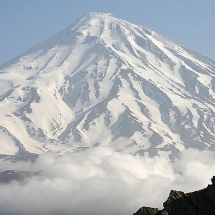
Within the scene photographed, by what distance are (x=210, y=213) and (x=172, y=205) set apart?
178 cm

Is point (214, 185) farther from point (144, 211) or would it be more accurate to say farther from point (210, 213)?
point (144, 211)

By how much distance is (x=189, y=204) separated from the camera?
35.4 meters

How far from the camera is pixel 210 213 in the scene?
3431 centimetres

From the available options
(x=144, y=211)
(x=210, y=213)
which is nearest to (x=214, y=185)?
(x=210, y=213)

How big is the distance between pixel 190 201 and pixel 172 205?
96 centimetres

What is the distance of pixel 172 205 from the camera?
3509cm

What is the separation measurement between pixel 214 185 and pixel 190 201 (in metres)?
1.76

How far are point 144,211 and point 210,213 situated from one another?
124 inches

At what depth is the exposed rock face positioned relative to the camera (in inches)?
1361

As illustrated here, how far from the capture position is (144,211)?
35.8 metres

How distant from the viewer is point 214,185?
34.3 metres

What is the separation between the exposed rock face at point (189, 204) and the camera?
3456cm
